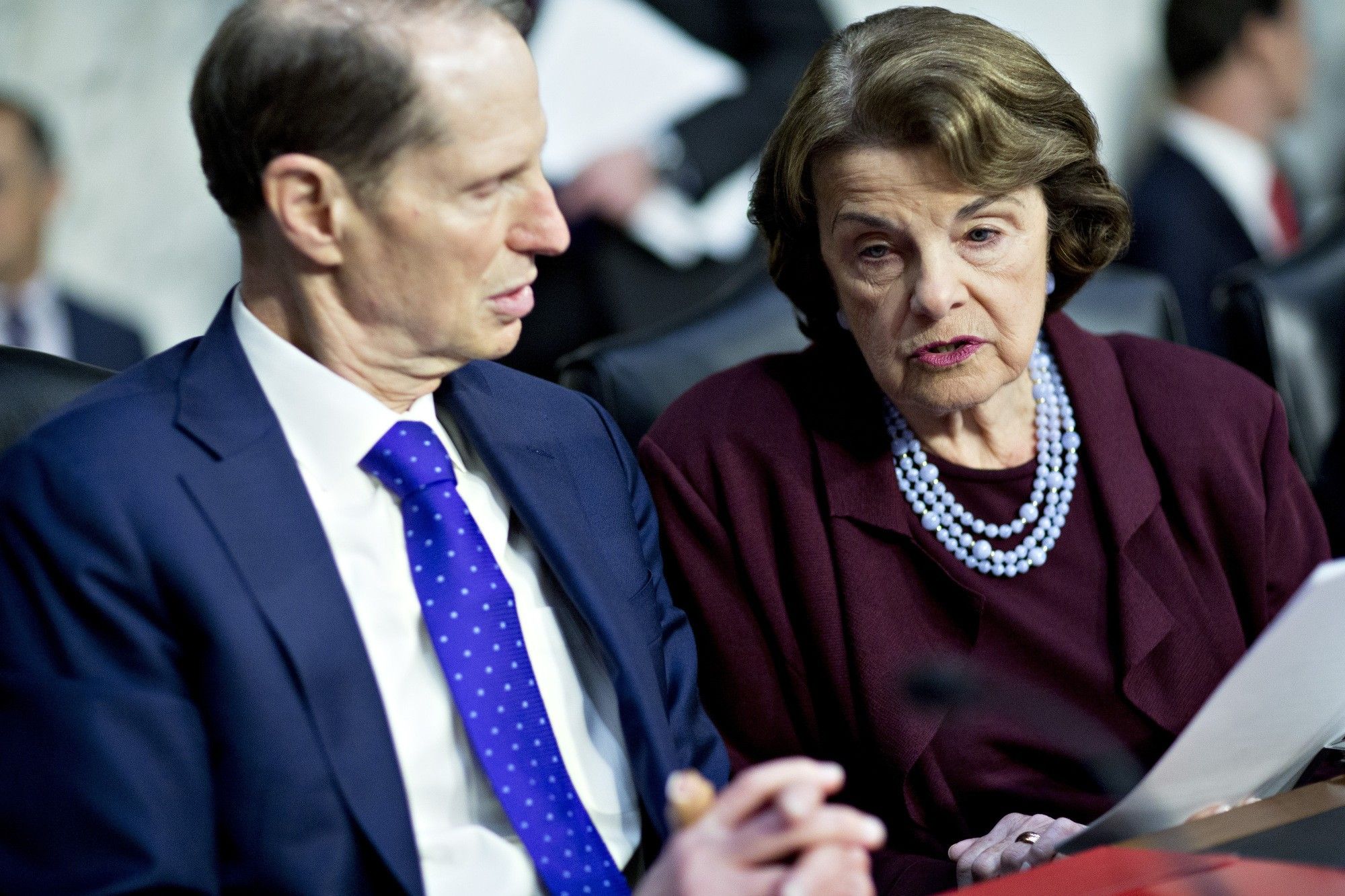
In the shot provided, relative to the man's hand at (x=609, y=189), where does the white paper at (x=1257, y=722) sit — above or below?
below

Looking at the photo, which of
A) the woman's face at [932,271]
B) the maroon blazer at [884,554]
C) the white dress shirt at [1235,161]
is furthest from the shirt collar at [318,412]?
the white dress shirt at [1235,161]

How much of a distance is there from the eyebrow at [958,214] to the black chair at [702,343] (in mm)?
392

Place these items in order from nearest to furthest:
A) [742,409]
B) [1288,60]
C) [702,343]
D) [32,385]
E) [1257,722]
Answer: [1257,722]
[32,385]
[742,409]
[702,343]
[1288,60]

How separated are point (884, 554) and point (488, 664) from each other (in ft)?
1.57

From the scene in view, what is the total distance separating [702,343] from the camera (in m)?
1.82

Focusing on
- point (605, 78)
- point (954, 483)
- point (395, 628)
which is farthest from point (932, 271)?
point (605, 78)

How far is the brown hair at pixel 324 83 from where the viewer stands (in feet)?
3.59

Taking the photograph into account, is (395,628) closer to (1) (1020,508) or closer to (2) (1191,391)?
(1) (1020,508)

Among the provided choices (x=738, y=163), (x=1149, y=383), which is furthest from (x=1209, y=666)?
(x=738, y=163)

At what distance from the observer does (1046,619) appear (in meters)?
1.45

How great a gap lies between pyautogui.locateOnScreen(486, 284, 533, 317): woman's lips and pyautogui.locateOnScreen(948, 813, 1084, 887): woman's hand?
0.61 meters

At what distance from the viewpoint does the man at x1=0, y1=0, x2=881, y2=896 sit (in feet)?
3.32

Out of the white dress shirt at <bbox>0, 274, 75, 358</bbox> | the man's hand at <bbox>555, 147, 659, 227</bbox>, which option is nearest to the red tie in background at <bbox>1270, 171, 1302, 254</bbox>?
the man's hand at <bbox>555, 147, 659, 227</bbox>

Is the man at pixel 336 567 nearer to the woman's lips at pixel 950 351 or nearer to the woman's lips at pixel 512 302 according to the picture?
the woman's lips at pixel 512 302
